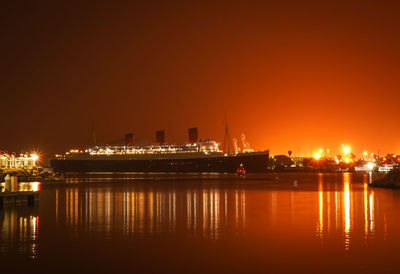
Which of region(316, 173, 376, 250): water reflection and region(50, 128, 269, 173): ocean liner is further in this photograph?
region(50, 128, 269, 173): ocean liner

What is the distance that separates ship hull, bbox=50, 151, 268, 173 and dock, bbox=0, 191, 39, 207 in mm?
76470

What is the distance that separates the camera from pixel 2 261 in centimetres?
1080

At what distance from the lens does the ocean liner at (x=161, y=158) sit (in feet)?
329

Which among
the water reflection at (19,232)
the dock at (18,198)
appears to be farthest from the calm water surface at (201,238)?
the dock at (18,198)

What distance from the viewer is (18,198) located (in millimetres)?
23641

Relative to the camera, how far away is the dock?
897 inches

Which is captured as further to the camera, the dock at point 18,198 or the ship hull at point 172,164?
the ship hull at point 172,164

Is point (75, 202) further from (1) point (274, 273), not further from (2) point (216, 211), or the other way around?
(1) point (274, 273)

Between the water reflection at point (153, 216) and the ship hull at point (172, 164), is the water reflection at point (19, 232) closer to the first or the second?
the water reflection at point (153, 216)

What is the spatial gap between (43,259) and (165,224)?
637 cm

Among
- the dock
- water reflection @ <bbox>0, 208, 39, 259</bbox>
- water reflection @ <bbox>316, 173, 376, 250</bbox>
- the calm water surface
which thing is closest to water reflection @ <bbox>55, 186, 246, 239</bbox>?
the calm water surface

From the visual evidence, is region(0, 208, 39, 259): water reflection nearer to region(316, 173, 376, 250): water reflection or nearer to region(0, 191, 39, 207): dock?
region(0, 191, 39, 207): dock

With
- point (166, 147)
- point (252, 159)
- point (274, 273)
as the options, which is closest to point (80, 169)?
point (166, 147)

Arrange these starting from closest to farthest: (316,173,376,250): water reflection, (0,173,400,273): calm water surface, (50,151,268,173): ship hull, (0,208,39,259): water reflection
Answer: (0,173,400,273): calm water surface, (0,208,39,259): water reflection, (316,173,376,250): water reflection, (50,151,268,173): ship hull
